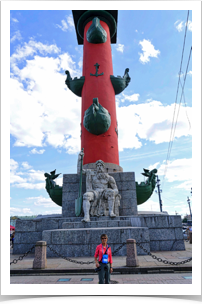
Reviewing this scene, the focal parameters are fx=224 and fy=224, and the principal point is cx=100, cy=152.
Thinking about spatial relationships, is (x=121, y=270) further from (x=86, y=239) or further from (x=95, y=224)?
(x=95, y=224)

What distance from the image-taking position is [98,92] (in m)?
14.4

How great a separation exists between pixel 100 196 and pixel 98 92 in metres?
7.40

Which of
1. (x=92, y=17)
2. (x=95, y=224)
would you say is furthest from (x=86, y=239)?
(x=92, y=17)

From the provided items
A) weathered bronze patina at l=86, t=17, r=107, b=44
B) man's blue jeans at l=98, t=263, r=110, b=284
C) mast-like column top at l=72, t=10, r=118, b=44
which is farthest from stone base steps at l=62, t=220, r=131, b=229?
mast-like column top at l=72, t=10, r=118, b=44

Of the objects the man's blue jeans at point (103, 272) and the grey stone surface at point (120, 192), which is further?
the grey stone surface at point (120, 192)

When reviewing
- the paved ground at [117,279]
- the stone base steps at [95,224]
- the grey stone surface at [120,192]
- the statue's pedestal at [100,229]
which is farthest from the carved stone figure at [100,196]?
the paved ground at [117,279]

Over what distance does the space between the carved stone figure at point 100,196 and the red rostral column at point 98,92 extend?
2054 millimetres

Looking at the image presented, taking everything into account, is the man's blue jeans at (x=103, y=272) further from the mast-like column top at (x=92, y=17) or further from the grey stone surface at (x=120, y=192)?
the mast-like column top at (x=92, y=17)

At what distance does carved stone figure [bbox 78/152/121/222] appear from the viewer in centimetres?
932

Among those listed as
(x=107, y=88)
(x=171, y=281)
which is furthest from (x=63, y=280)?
(x=107, y=88)

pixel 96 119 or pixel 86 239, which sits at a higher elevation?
pixel 96 119

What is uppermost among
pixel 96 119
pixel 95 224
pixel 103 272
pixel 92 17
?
pixel 92 17

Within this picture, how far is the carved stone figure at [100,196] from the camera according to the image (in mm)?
9320

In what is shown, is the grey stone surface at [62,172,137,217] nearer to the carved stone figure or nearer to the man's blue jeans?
the carved stone figure
